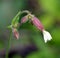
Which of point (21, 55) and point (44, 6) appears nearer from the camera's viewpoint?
point (21, 55)

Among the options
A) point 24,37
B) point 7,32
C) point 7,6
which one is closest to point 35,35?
point 24,37

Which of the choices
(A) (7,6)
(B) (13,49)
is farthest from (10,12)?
(B) (13,49)

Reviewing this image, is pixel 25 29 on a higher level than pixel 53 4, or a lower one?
lower

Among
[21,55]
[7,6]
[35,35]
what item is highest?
[7,6]

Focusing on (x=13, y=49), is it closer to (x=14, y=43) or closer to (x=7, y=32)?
(x=14, y=43)

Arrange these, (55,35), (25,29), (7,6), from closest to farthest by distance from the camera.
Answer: (55,35)
(25,29)
(7,6)

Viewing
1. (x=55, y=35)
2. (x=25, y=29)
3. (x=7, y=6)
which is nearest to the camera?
(x=55, y=35)
